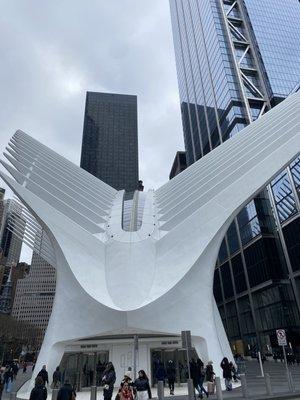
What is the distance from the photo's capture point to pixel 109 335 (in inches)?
800

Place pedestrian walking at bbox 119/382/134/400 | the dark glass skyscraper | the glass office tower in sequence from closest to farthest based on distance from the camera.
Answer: pedestrian walking at bbox 119/382/134/400
the glass office tower
the dark glass skyscraper

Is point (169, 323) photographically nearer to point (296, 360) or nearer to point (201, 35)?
point (296, 360)

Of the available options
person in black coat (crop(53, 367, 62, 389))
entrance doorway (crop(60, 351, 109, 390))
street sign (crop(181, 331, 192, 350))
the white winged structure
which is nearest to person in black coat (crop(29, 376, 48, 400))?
street sign (crop(181, 331, 192, 350))

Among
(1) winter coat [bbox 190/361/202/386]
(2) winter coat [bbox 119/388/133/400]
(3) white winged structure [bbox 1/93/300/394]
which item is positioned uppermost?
(3) white winged structure [bbox 1/93/300/394]

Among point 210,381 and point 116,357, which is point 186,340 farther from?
point 116,357

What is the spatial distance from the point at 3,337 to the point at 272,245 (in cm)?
5310

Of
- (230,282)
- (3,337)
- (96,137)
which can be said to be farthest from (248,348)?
(96,137)

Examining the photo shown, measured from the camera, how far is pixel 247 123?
62.0 meters

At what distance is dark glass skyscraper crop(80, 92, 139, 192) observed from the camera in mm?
183000

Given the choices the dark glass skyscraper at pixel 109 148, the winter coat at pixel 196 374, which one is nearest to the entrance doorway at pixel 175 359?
the winter coat at pixel 196 374

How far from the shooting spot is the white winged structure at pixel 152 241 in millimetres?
19734

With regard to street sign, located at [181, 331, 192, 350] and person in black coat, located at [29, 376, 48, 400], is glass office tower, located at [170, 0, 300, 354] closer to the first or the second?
street sign, located at [181, 331, 192, 350]

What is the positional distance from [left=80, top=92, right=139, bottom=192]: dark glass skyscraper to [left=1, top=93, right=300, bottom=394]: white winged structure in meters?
151

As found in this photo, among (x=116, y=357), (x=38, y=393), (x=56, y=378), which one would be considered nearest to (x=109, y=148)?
(x=116, y=357)
